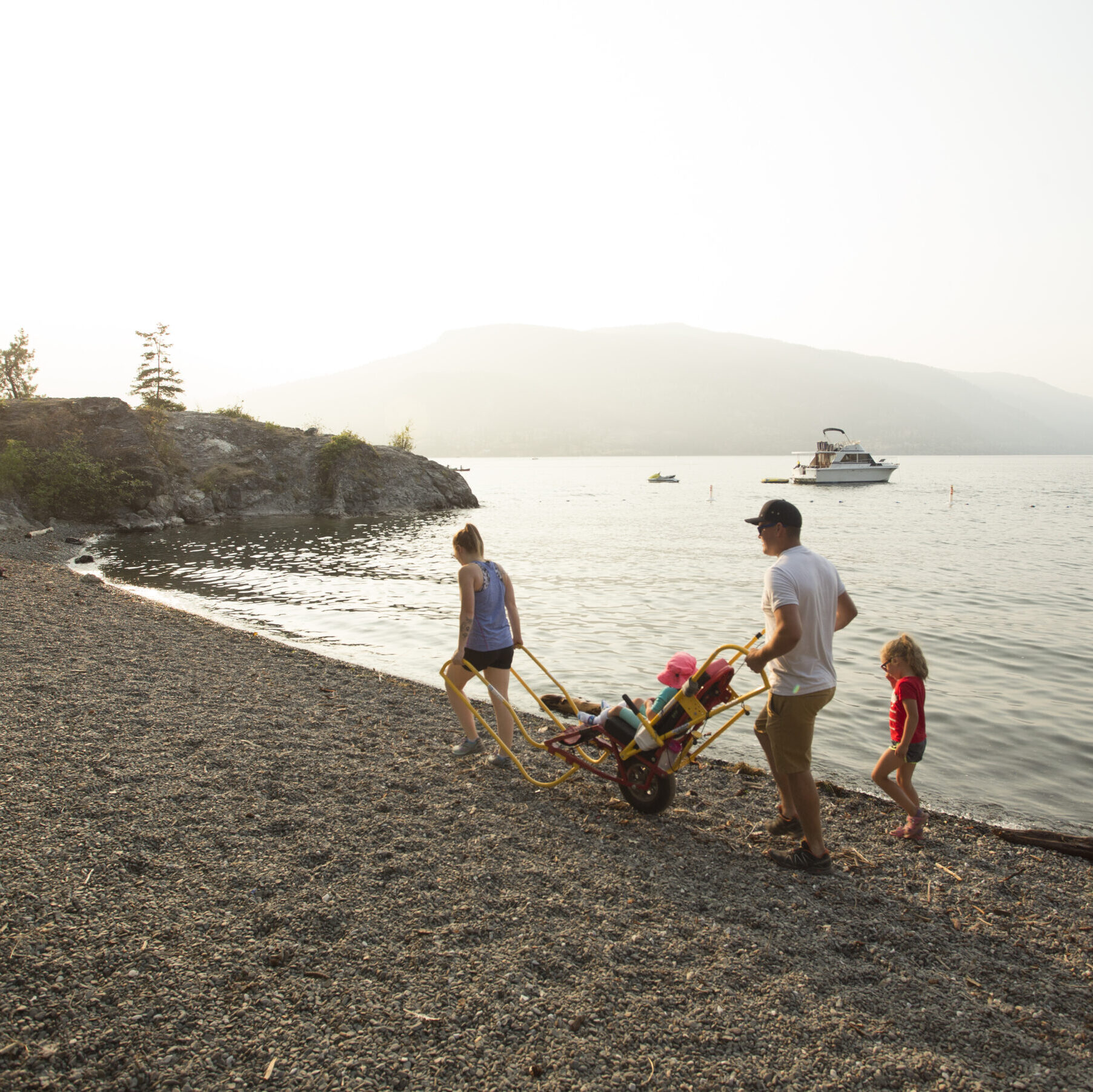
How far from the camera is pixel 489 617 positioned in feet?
21.9

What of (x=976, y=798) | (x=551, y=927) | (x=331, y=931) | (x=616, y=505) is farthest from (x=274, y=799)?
(x=616, y=505)

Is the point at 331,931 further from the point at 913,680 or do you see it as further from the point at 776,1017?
the point at 913,680

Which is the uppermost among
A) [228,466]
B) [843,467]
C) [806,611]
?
[843,467]

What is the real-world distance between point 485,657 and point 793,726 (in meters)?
3.03

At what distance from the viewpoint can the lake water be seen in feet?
27.8

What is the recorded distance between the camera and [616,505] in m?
64.8

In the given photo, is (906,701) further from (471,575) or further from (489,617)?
(471,575)

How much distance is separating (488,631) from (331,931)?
310cm

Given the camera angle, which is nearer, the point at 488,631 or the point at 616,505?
the point at 488,631

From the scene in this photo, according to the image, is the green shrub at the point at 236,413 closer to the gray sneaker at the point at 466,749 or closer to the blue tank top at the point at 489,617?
the gray sneaker at the point at 466,749

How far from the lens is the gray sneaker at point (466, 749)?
23.4 feet

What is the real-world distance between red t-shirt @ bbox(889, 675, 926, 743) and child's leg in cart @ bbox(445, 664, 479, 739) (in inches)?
139

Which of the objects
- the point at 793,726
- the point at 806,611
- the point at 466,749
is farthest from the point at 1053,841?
the point at 466,749

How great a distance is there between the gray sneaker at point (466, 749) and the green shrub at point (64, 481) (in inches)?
1403
